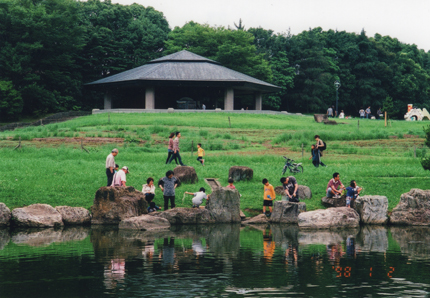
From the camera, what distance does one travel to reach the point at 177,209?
20625 millimetres

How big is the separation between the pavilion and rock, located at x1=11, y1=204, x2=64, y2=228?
40079 millimetres

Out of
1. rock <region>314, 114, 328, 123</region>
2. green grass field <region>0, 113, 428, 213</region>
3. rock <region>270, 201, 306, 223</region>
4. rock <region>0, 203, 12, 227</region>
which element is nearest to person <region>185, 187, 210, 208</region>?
green grass field <region>0, 113, 428, 213</region>

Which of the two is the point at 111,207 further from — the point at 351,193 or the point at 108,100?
the point at 108,100

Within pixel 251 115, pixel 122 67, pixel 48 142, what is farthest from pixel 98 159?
pixel 122 67

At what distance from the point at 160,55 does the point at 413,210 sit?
62.3 m

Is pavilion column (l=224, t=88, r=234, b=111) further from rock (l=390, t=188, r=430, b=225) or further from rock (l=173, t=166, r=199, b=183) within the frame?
rock (l=390, t=188, r=430, b=225)

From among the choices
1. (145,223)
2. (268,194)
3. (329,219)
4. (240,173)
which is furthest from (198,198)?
(329,219)

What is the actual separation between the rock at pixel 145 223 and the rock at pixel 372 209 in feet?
23.4

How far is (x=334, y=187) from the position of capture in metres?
22.4

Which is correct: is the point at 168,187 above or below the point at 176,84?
below

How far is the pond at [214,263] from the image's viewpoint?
35.9 feet

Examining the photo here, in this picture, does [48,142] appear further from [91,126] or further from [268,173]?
[268,173]

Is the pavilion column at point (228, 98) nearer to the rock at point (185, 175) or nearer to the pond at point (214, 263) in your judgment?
the rock at point (185, 175)

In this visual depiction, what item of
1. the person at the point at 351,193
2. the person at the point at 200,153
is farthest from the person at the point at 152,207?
the person at the point at 200,153
